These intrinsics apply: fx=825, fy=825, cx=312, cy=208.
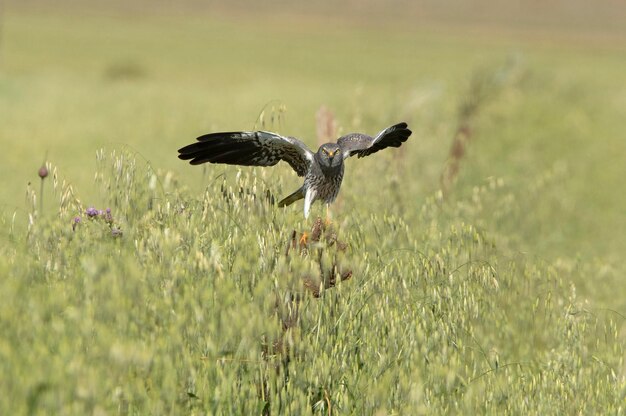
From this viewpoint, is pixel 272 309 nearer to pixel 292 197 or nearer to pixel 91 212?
pixel 91 212

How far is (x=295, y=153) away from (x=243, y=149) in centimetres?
87

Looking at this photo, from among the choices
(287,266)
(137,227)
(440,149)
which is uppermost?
(440,149)

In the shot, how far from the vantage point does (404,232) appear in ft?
29.4

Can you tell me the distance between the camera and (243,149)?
25.4 ft

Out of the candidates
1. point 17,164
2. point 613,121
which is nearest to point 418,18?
point 613,121

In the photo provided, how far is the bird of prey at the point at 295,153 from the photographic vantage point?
7453 millimetres

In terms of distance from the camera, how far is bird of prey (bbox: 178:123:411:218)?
745cm

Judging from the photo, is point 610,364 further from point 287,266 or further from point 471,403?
point 287,266

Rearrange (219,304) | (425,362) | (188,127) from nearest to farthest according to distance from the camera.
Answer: (219,304) → (425,362) → (188,127)

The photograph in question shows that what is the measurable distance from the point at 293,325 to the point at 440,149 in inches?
599

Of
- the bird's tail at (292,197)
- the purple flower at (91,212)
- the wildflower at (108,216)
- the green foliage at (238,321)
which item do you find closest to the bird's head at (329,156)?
the bird's tail at (292,197)

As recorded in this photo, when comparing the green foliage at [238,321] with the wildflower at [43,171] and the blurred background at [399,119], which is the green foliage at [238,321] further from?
the blurred background at [399,119]

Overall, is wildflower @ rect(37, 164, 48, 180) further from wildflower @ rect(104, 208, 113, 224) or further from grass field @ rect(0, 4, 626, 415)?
wildflower @ rect(104, 208, 113, 224)

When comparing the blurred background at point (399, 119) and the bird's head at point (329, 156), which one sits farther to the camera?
the blurred background at point (399, 119)
